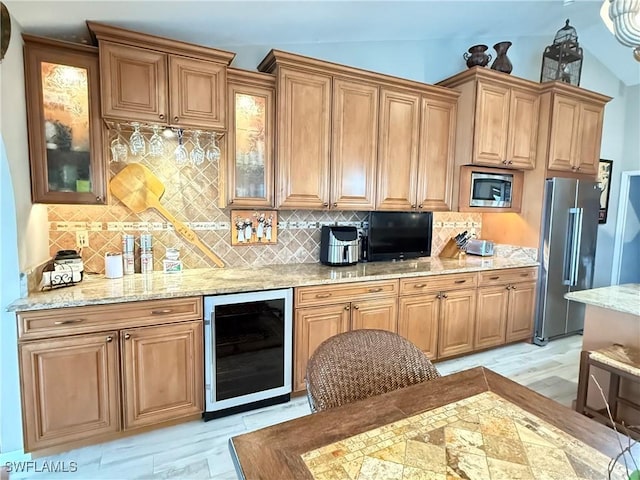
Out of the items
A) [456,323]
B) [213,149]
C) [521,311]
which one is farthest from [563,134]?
[213,149]

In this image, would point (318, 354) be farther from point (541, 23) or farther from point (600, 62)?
point (600, 62)

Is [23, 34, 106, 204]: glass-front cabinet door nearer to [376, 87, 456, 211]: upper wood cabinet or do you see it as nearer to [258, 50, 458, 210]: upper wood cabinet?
[258, 50, 458, 210]: upper wood cabinet

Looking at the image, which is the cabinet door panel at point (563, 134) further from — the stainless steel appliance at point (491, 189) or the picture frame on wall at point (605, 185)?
the picture frame on wall at point (605, 185)

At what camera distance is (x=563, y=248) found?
12.0ft

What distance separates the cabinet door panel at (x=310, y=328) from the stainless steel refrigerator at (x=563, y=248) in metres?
2.35

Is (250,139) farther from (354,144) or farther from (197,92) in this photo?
(354,144)

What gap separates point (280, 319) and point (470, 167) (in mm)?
2414

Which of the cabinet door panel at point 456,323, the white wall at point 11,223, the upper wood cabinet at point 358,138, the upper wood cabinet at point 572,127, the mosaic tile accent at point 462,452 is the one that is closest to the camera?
the mosaic tile accent at point 462,452

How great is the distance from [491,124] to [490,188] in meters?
0.64

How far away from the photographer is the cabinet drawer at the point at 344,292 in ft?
8.21

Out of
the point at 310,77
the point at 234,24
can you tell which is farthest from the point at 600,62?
the point at 234,24

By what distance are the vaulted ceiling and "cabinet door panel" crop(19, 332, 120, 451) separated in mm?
1809

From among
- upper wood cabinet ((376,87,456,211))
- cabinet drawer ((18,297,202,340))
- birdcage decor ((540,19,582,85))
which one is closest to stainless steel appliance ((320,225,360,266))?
upper wood cabinet ((376,87,456,211))

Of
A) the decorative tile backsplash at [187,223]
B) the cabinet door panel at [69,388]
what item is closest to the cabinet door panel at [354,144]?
the decorative tile backsplash at [187,223]
